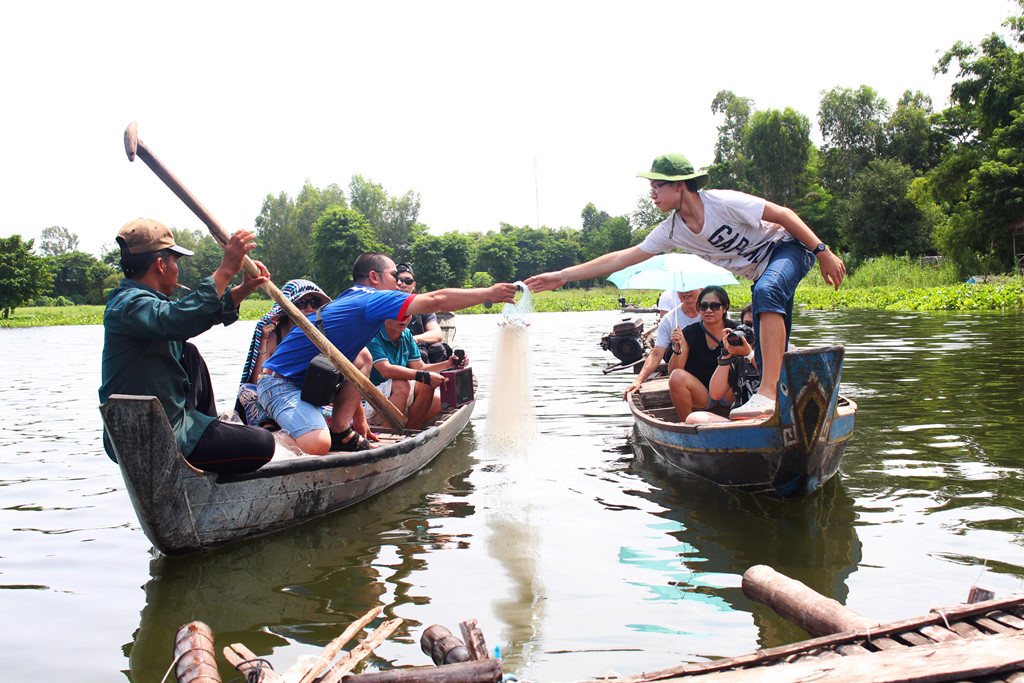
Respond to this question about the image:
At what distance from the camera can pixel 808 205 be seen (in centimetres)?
5284

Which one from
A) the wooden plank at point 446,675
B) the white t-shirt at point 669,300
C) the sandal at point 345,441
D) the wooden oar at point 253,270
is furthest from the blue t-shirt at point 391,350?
the white t-shirt at point 669,300

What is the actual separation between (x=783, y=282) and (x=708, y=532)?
1.53 metres

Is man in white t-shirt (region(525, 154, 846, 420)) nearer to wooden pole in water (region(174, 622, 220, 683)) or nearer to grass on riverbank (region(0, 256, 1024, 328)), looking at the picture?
wooden pole in water (region(174, 622, 220, 683))

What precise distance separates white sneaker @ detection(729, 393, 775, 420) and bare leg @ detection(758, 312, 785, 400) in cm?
4

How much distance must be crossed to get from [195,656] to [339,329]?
9.00 ft

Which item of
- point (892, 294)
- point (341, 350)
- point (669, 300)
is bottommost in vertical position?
point (892, 294)

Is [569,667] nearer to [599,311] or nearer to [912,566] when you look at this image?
[912,566]

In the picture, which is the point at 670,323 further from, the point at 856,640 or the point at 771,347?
the point at 856,640

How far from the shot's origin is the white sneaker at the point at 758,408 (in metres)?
4.44

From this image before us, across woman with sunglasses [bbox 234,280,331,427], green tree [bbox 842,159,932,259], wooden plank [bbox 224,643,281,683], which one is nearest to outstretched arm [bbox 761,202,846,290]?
woman with sunglasses [bbox 234,280,331,427]

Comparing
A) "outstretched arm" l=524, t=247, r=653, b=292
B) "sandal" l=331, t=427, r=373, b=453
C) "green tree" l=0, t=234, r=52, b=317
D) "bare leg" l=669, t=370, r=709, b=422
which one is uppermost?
"green tree" l=0, t=234, r=52, b=317

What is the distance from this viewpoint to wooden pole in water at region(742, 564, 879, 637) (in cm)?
243

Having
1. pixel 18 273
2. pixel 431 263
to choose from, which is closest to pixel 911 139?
pixel 431 263

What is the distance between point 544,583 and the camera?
365 centimetres
